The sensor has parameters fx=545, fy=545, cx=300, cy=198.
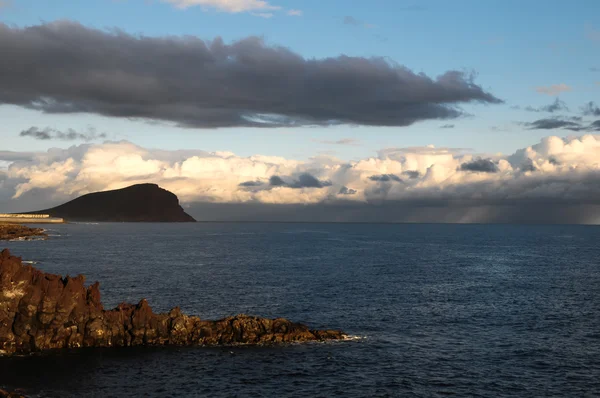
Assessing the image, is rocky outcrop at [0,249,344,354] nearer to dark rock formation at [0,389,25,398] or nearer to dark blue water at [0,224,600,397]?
dark blue water at [0,224,600,397]

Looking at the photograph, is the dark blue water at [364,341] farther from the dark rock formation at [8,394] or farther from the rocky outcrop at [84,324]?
the dark rock formation at [8,394]

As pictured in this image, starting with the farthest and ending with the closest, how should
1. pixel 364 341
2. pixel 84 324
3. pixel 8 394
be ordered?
pixel 364 341 < pixel 84 324 < pixel 8 394

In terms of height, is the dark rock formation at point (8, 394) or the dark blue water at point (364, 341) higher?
the dark rock formation at point (8, 394)

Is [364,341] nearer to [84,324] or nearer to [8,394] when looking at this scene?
[84,324]

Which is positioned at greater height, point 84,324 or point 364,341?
point 84,324

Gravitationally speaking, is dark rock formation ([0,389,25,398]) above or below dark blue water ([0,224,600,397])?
above

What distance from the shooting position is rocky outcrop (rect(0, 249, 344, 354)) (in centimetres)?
6241

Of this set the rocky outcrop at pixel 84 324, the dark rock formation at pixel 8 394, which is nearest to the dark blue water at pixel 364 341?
the rocky outcrop at pixel 84 324

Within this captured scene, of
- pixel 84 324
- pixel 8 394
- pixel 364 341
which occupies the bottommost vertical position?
pixel 364 341

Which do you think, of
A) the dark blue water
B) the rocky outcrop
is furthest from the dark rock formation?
the rocky outcrop

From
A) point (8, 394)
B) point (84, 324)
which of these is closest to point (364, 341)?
point (84, 324)

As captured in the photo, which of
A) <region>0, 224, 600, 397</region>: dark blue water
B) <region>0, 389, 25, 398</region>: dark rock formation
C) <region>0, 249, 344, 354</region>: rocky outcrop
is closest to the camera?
<region>0, 389, 25, 398</region>: dark rock formation

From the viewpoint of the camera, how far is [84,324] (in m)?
64.3

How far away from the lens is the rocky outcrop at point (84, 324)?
62.4 m
